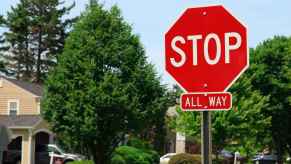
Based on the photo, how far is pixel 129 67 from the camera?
31.8 meters

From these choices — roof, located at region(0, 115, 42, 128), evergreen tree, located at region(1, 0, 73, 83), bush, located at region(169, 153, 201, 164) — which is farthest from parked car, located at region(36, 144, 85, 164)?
evergreen tree, located at region(1, 0, 73, 83)

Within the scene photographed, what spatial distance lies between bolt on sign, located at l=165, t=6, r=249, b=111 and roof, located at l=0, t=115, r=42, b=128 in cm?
3834

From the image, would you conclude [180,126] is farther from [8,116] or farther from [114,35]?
[8,116]

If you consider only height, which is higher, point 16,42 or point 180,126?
point 16,42

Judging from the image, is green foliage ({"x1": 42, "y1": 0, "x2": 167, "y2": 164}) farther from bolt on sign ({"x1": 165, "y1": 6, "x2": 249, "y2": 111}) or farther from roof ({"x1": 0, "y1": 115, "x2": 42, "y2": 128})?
bolt on sign ({"x1": 165, "y1": 6, "x2": 249, "y2": 111})

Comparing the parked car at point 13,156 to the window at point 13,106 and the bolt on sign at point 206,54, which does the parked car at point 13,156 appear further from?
the bolt on sign at point 206,54

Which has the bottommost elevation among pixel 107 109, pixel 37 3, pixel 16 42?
pixel 107 109

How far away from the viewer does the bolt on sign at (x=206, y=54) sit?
463 centimetres

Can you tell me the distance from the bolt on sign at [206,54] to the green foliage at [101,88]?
24698 millimetres

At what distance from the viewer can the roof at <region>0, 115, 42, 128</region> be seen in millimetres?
42594

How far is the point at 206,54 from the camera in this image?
470cm

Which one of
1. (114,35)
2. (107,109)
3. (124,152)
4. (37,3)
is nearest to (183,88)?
(107,109)

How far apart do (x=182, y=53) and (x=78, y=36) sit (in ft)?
90.6

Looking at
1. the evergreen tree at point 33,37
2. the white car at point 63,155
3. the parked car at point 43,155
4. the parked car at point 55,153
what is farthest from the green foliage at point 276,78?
the evergreen tree at point 33,37
